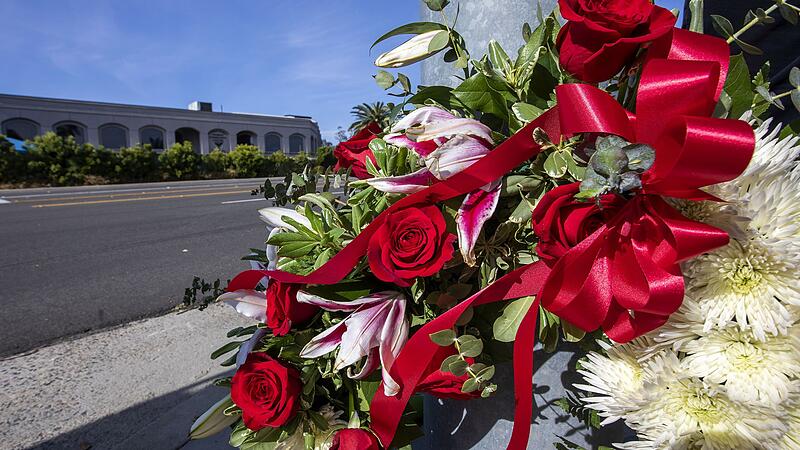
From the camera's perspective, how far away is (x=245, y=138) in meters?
40.2

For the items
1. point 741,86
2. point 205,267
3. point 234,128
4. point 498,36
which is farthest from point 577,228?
point 234,128

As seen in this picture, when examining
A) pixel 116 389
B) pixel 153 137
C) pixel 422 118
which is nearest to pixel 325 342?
pixel 422 118

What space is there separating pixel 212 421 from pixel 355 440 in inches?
14.0

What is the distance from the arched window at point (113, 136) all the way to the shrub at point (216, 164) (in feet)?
35.1

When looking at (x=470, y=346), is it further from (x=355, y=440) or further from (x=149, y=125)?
(x=149, y=125)

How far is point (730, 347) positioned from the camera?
0.65 metres

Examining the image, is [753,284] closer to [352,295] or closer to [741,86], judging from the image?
[741,86]

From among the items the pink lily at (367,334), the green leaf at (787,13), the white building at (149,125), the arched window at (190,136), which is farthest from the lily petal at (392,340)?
the arched window at (190,136)

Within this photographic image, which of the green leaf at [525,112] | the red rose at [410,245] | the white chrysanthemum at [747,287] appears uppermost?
the green leaf at [525,112]

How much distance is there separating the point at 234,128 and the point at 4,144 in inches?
762

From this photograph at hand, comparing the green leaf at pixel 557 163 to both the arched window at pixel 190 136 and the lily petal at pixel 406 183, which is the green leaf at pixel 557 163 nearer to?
the lily petal at pixel 406 183

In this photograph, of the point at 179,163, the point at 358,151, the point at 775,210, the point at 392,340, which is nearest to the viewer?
the point at 775,210

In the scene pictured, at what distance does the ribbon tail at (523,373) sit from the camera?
74 cm

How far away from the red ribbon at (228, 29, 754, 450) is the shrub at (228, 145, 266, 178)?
96.4 feet
